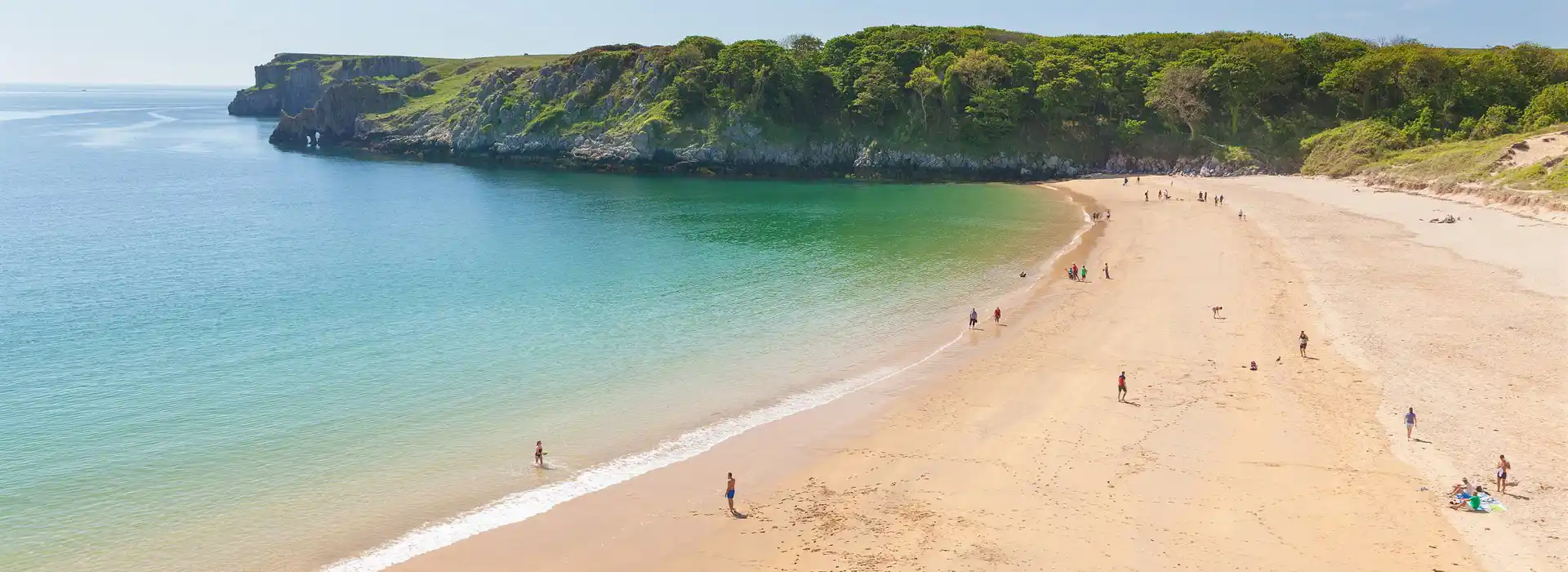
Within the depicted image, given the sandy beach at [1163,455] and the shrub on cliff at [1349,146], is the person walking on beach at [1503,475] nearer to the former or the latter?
the sandy beach at [1163,455]

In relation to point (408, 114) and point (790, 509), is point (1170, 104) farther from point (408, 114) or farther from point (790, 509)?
point (408, 114)

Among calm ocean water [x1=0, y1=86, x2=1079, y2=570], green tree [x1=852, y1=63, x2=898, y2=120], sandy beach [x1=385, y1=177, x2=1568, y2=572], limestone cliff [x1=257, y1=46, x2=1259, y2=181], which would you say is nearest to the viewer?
sandy beach [x1=385, y1=177, x2=1568, y2=572]

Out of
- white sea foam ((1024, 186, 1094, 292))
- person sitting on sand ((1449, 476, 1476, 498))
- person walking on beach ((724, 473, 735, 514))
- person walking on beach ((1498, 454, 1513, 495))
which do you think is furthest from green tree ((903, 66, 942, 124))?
person walking on beach ((724, 473, 735, 514))

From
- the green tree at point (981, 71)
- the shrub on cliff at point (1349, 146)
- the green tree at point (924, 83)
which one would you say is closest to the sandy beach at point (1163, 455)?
the shrub on cliff at point (1349, 146)

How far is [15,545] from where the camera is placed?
1834 cm

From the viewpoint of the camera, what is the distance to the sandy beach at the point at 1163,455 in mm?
17703

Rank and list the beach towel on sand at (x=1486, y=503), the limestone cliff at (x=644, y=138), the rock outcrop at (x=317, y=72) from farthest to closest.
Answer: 1. the rock outcrop at (x=317, y=72)
2. the limestone cliff at (x=644, y=138)
3. the beach towel on sand at (x=1486, y=503)

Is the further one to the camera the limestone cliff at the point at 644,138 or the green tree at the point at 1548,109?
the limestone cliff at the point at 644,138

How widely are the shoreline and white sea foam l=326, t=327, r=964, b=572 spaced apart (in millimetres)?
18

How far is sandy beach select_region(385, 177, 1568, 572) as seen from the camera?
58.1ft

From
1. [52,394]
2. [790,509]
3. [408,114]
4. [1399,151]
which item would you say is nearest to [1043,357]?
[790,509]

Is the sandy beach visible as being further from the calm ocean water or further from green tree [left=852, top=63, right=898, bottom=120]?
green tree [left=852, top=63, right=898, bottom=120]

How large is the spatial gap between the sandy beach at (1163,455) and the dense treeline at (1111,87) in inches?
1893

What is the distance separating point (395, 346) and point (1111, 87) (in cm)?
7825
